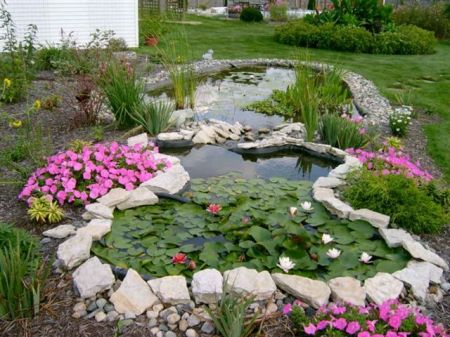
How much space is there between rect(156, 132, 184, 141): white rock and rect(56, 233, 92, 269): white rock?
207 cm

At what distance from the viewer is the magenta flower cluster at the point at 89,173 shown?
11.7 ft

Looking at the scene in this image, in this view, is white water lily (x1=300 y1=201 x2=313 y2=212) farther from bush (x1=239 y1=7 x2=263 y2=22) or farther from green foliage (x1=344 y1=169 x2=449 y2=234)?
bush (x1=239 y1=7 x2=263 y2=22)

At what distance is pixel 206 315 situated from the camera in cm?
245

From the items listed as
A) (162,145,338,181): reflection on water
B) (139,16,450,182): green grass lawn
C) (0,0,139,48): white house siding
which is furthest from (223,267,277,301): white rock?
(0,0,139,48): white house siding

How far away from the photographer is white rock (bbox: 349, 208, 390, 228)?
11.0 feet

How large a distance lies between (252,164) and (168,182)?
3.83 ft

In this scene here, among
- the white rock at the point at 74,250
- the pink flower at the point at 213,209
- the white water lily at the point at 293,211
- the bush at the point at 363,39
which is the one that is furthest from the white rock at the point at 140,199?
the bush at the point at 363,39

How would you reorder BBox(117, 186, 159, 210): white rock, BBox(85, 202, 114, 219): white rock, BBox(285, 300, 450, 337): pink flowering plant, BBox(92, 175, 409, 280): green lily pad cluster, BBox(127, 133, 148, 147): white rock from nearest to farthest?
1. BBox(285, 300, 450, 337): pink flowering plant
2. BBox(92, 175, 409, 280): green lily pad cluster
3. BBox(85, 202, 114, 219): white rock
4. BBox(117, 186, 159, 210): white rock
5. BBox(127, 133, 148, 147): white rock

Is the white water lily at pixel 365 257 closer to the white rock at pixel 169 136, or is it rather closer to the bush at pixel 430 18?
the white rock at pixel 169 136

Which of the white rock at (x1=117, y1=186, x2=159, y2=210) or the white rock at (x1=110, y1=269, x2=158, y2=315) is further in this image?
the white rock at (x1=117, y1=186, x2=159, y2=210)

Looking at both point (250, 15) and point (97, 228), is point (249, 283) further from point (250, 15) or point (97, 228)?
point (250, 15)

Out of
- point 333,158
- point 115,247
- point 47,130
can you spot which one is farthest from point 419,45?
point 115,247

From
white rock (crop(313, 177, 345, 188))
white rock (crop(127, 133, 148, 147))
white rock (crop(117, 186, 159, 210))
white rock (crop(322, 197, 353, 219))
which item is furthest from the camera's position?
white rock (crop(127, 133, 148, 147))

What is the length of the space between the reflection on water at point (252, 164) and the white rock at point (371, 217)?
3.43ft
